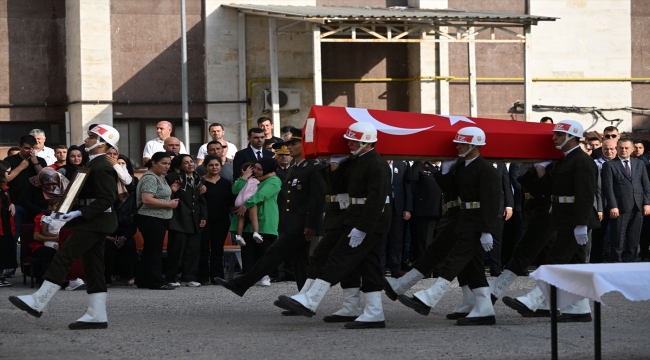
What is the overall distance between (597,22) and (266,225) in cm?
1370

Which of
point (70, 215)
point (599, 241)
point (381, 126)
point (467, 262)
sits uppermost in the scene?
point (381, 126)

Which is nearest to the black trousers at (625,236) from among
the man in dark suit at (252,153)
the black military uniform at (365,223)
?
the man in dark suit at (252,153)

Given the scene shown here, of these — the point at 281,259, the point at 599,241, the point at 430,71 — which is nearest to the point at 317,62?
the point at 430,71

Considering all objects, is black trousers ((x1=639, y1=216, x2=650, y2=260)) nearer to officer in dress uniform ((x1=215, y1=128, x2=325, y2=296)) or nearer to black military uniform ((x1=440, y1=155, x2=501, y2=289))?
officer in dress uniform ((x1=215, y1=128, x2=325, y2=296))

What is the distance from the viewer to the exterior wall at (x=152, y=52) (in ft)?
73.2

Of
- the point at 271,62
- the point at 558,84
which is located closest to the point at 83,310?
the point at 271,62

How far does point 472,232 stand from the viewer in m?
10.0

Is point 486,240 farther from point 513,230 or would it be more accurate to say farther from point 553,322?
point 513,230

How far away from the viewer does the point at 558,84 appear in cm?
2481

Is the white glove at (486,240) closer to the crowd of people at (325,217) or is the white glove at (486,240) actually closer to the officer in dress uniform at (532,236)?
the crowd of people at (325,217)

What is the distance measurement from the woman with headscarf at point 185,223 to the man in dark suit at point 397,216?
2737mm

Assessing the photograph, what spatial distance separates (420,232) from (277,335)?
6573 millimetres

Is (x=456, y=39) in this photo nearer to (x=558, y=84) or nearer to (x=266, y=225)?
(x=558, y=84)

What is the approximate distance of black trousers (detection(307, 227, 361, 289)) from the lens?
33.2 ft
